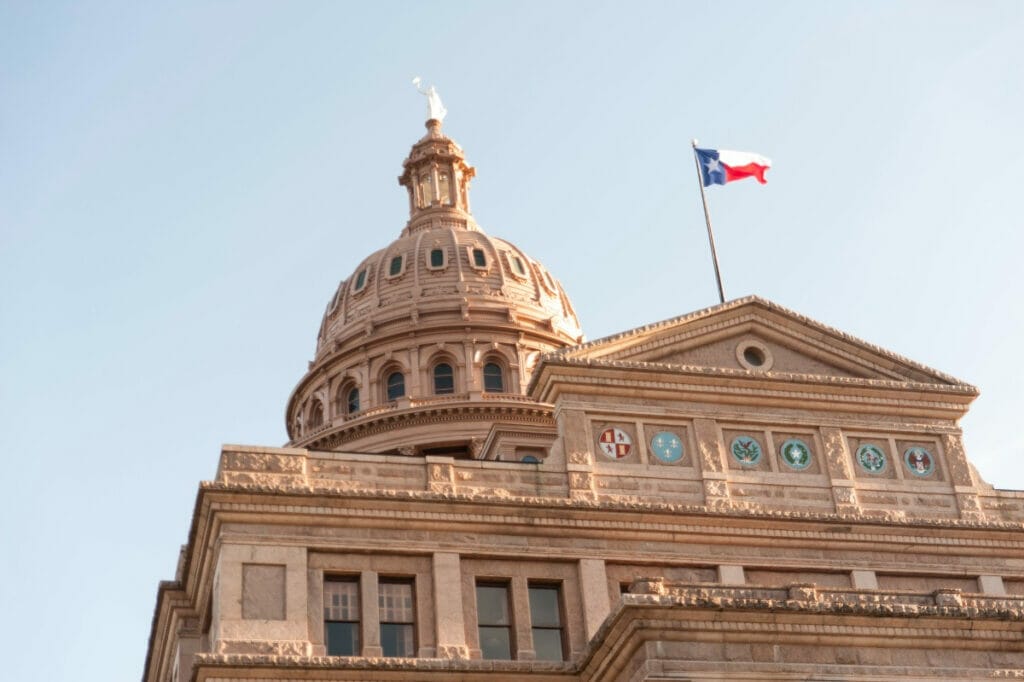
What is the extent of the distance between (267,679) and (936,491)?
684 inches

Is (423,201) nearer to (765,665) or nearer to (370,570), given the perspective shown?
(370,570)

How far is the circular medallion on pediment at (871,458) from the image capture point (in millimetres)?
39281

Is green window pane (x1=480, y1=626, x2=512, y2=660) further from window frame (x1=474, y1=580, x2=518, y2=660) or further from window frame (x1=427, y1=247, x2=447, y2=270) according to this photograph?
window frame (x1=427, y1=247, x2=447, y2=270)

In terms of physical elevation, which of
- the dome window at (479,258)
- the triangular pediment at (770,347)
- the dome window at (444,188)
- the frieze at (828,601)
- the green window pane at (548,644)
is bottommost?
the frieze at (828,601)

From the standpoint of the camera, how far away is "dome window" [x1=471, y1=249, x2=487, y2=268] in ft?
252

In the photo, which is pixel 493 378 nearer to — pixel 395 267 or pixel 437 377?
pixel 437 377

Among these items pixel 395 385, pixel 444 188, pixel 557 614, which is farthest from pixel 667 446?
pixel 444 188

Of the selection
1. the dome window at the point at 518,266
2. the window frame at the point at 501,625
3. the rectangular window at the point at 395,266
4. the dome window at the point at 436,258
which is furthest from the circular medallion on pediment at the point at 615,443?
the rectangular window at the point at 395,266

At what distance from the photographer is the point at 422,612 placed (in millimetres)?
34312

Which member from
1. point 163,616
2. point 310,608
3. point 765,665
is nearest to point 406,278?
point 163,616

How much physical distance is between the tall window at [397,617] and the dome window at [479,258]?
140 feet

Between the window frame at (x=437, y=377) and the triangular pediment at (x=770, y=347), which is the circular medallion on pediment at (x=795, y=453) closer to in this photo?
the triangular pediment at (x=770, y=347)

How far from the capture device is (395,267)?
77.4 m

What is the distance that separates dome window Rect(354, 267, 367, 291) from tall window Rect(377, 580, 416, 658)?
43.8 m
